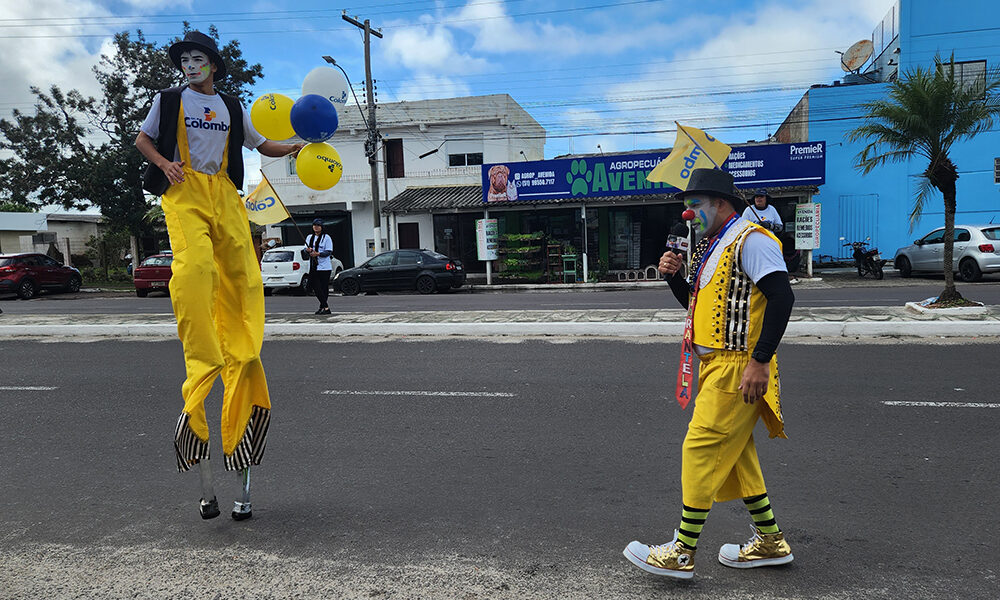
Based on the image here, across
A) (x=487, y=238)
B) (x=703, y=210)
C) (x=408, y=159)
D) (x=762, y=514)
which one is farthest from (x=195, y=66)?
(x=408, y=159)

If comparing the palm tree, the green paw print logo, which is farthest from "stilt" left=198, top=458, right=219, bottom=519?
the green paw print logo

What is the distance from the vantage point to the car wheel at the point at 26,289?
23.6m

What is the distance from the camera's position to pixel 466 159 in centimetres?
2925

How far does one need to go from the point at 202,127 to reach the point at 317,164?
800mm

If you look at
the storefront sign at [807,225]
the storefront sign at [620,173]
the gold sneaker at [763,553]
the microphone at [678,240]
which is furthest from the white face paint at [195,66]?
the storefront sign at [807,225]

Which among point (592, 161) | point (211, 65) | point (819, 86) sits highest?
point (819, 86)

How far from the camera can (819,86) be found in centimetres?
2506

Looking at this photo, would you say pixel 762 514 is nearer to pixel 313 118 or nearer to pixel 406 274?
pixel 313 118

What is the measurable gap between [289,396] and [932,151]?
10456 mm

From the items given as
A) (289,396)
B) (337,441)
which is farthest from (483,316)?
(337,441)

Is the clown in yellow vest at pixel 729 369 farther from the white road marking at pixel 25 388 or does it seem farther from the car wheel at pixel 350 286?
the car wheel at pixel 350 286

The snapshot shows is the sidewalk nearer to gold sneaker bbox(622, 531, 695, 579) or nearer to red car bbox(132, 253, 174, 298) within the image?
gold sneaker bbox(622, 531, 695, 579)

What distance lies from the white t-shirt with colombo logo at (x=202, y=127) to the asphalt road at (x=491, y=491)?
1896 mm

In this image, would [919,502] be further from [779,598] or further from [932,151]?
[932,151]
